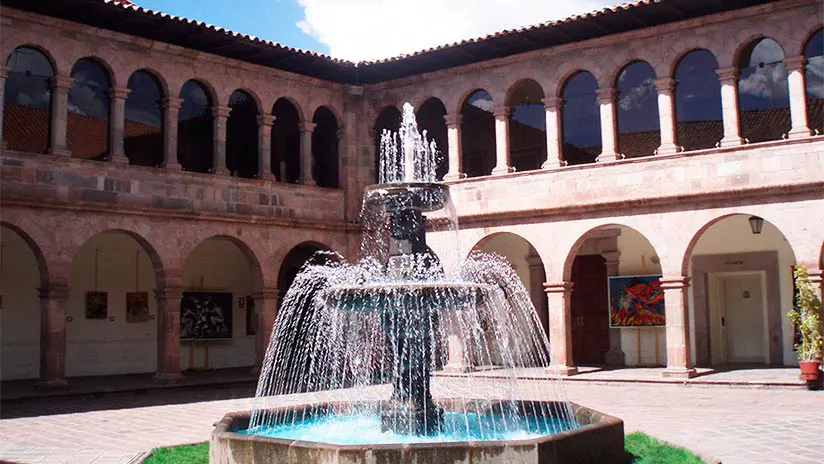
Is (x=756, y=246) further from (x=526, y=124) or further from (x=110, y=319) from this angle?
(x=110, y=319)

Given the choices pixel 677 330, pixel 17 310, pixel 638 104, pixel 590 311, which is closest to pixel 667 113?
pixel 638 104

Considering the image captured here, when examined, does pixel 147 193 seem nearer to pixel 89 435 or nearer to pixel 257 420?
pixel 89 435

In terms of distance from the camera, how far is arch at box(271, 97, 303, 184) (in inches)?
683

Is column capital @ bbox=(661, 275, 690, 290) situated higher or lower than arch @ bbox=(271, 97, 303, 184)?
lower

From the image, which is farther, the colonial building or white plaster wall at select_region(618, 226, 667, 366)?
white plaster wall at select_region(618, 226, 667, 366)

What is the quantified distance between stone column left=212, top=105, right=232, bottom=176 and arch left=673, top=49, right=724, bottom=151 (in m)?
7.73

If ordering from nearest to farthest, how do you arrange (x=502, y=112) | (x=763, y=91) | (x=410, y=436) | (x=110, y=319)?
(x=410, y=436), (x=763, y=91), (x=502, y=112), (x=110, y=319)

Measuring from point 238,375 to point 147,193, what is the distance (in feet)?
13.0

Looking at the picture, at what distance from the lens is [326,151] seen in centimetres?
1777

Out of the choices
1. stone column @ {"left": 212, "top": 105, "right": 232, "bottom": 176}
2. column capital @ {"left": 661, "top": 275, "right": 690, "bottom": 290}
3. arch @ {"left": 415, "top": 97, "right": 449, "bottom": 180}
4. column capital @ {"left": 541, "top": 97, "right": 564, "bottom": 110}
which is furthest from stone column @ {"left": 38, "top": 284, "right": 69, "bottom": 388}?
column capital @ {"left": 661, "top": 275, "right": 690, "bottom": 290}

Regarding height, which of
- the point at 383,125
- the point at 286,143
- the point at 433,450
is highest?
the point at 383,125

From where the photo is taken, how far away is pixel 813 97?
13.9 metres

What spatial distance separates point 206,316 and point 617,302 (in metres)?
8.26

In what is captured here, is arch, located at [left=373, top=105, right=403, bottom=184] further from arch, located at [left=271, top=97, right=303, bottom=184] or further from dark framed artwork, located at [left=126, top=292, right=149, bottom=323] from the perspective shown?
dark framed artwork, located at [left=126, top=292, right=149, bottom=323]
